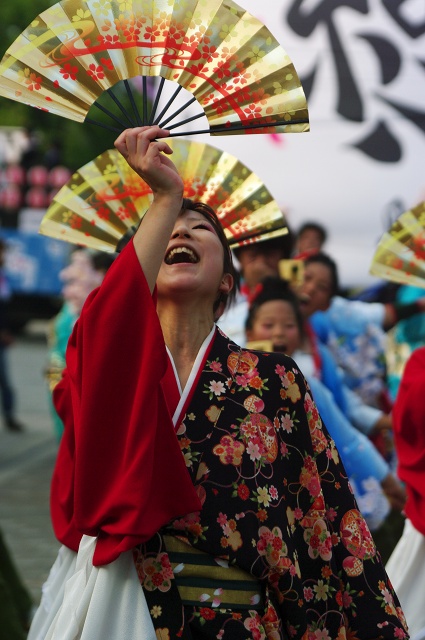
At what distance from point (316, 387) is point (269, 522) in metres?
1.95

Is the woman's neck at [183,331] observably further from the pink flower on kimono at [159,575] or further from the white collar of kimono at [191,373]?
the pink flower on kimono at [159,575]

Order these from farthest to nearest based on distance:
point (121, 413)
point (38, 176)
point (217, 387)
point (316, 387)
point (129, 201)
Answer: point (38, 176)
point (316, 387)
point (129, 201)
point (217, 387)
point (121, 413)

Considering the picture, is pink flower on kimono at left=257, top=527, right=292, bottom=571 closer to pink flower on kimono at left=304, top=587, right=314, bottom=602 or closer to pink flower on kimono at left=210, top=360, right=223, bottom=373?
pink flower on kimono at left=304, top=587, right=314, bottom=602

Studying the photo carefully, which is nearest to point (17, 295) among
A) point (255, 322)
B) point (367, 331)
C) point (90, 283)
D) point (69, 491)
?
point (90, 283)

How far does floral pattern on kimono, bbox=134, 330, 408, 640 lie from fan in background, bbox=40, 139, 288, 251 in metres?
0.85

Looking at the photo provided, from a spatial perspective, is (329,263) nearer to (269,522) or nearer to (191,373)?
(191,373)

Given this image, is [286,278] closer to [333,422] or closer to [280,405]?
[333,422]

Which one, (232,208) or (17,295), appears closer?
(232,208)

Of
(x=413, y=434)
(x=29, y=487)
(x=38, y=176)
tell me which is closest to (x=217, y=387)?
(x=413, y=434)

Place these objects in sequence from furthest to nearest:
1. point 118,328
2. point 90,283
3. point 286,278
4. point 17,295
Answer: point 17,295, point 90,283, point 286,278, point 118,328

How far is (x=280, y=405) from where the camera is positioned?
9.50 ft

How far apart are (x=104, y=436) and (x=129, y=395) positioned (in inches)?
4.0

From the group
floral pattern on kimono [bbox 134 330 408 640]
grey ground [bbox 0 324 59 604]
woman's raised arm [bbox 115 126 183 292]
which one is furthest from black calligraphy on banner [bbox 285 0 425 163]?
woman's raised arm [bbox 115 126 183 292]

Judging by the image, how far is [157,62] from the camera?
9.55 feet
